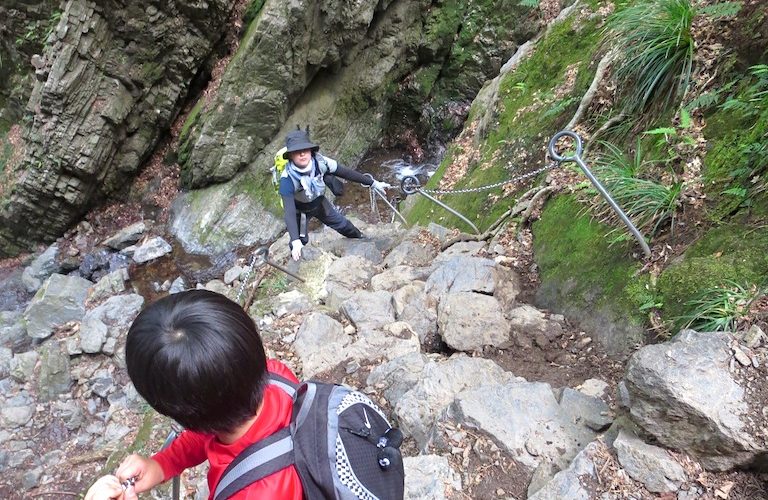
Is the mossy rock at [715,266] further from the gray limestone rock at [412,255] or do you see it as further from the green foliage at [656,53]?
the gray limestone rock at [412,255]

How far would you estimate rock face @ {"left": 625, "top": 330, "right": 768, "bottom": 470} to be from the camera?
6.88ft

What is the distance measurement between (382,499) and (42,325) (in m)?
9.87

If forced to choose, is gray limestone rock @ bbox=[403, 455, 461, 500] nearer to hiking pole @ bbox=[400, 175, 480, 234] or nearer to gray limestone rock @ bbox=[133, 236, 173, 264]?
hiking pole @ bbox=[400, 175, 480, 234]

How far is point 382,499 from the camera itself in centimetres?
143

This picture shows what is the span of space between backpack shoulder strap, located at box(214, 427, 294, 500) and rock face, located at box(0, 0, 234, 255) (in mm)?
11235

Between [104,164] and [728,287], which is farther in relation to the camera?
[104,164]

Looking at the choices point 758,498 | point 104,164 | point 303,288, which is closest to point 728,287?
point 758,498

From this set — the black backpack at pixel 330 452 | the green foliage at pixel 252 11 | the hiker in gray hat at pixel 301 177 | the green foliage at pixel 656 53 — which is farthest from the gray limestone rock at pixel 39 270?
the green foliage at pixel 656 53

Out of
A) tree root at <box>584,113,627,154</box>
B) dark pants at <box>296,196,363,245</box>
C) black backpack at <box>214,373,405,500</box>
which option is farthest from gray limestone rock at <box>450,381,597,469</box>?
dark pants at <box>296,196,363,245</box>

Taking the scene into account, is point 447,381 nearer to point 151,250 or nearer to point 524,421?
point 524,421

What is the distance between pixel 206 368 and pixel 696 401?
7.03 ft

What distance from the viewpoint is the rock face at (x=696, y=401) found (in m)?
2.10

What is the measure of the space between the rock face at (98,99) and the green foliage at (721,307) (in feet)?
36.6

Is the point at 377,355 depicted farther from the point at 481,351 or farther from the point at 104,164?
the point at 104,164
